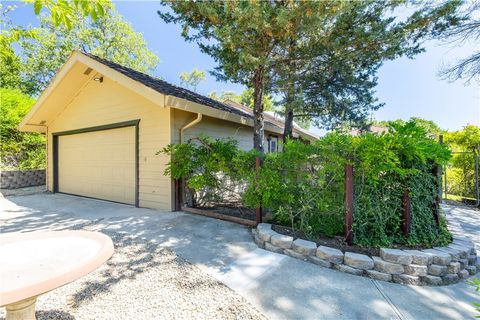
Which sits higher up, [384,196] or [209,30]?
[209,30]

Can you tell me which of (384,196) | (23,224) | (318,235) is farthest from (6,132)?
(384,196)

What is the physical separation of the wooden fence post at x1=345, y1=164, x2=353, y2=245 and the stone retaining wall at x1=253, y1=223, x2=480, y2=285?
404 millimetres

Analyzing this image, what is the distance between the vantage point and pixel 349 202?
3418mm

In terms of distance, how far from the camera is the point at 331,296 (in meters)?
2.43

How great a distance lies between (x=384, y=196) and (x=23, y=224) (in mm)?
6764

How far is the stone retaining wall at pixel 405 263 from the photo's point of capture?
282 centimetres

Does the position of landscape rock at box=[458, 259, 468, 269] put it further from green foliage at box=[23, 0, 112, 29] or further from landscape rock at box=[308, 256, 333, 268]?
green foliage at box=[23, 0, 112, 29]

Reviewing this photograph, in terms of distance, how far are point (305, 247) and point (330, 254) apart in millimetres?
333

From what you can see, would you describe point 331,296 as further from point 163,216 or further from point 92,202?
point 92,202

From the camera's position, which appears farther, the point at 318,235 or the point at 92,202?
the point at 92,202

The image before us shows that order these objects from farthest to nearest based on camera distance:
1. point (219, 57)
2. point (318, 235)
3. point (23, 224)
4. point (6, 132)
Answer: point (6, 132) → point (219, 57) → point (23, 224) → point (318, 235)

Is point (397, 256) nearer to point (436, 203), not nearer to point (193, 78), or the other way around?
point (436, 203)

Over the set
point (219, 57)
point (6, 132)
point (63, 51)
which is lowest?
point (6, 132)

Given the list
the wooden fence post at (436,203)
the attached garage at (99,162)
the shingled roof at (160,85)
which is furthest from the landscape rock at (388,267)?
the attached garage at (99,162)
